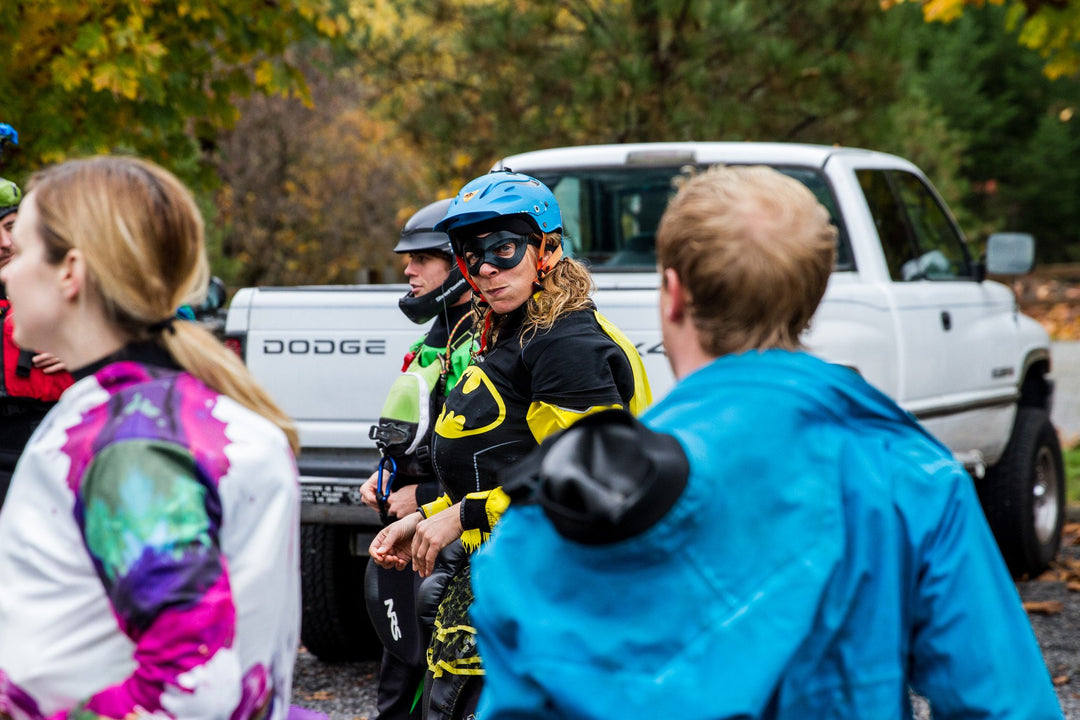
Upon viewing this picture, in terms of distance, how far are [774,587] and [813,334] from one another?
358cm

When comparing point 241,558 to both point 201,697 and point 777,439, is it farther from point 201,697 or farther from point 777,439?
point 777,439

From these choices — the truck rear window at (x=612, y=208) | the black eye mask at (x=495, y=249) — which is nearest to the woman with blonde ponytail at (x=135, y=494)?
the black eye mask at (x=495, y=249)

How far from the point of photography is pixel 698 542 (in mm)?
1535

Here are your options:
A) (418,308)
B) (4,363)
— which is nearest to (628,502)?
(418,308)

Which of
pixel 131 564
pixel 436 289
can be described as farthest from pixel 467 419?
pixel 131 564

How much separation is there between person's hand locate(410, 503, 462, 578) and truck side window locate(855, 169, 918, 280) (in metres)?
3.51

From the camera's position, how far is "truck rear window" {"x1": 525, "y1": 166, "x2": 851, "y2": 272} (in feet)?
20.4

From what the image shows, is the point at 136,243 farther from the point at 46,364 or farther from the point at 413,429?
the point at 46,364

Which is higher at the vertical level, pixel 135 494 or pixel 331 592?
pixel 135 494

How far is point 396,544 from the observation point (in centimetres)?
316

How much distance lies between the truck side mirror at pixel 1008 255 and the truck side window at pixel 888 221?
0.62 meters

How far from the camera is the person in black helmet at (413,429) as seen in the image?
3.37m

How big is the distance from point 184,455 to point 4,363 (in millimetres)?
2482

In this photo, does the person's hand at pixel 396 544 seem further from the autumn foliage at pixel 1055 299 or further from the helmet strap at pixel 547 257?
the autumn foliage at pixel 1055 299
